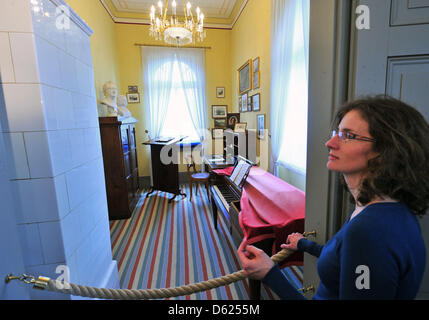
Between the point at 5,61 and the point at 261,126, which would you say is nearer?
the point at 5,61

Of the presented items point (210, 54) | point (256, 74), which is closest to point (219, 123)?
point (210, 54)

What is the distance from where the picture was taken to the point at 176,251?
103 inches

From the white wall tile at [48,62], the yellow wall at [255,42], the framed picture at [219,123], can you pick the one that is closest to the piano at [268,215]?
the white wall tile at [48,62]

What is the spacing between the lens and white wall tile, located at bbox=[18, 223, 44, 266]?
3.50 feet

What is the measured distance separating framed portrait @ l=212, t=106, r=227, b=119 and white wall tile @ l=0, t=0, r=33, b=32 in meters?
4.71

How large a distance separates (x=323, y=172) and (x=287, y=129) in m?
2.03

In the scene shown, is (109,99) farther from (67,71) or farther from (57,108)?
(57,108)

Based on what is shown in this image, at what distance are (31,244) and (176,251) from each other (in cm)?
175

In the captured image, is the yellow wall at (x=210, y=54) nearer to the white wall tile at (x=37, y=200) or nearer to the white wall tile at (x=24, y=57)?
the white wall tile at (x=37, y=200)

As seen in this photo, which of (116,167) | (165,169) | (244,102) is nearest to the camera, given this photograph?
(116,167)

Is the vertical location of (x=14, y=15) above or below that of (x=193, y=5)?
below

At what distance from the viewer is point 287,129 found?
2.81 m

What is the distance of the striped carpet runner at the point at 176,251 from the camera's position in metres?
2.08
